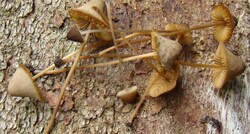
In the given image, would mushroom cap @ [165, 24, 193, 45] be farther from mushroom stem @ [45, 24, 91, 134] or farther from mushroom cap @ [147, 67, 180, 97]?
mushroom stem @ [45, 24, 91, 134]

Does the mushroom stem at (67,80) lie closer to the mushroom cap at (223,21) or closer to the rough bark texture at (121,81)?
the rough bark texture at (121,81)

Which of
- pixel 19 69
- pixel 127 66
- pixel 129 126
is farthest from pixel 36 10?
pixel 129 126

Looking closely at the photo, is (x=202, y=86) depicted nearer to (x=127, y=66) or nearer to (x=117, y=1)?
(x=127, y=66)

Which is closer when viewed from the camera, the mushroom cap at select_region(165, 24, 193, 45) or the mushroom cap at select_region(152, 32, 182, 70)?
the mushroom cap at select_region(152, 32, 182, 70)

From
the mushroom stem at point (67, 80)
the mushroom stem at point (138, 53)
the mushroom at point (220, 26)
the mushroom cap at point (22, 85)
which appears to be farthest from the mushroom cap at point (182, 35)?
the mushroom cap at point (22, 85)

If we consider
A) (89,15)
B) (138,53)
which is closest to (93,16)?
(89,15)

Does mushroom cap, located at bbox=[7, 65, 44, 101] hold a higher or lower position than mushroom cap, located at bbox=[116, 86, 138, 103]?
higher

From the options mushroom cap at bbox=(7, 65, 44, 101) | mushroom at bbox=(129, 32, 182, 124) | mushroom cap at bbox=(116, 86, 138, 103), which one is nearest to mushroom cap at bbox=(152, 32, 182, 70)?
mushroom at bbox=(129, 32, 182, 124)

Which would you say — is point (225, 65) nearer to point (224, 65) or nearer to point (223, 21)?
point (224, 65)
